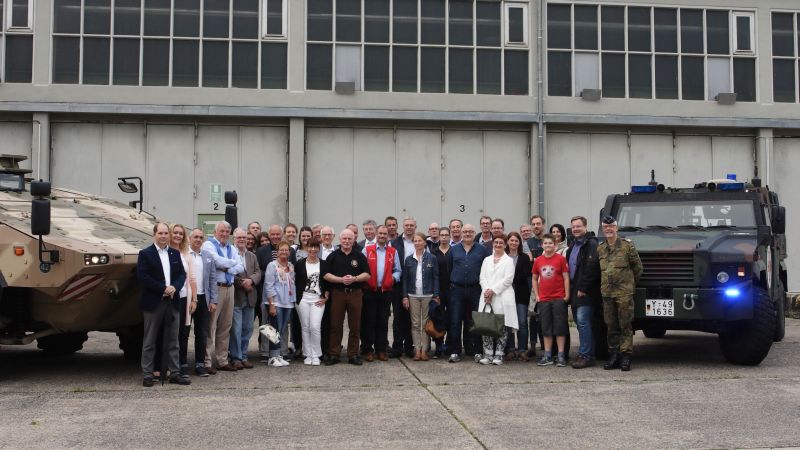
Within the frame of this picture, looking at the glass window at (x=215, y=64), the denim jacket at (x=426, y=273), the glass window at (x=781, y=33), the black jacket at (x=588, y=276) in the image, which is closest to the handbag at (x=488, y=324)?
the denim jacket at (x=426, y=273)

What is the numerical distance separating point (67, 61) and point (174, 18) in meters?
2.66

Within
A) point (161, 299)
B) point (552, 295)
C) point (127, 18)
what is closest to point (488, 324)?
point (552, 295)

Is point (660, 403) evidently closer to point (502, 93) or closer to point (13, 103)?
point (502, 93)

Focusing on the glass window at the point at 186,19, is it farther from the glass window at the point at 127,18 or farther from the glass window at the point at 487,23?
the glass window at the point at 487,23

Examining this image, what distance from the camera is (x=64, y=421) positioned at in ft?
23.4

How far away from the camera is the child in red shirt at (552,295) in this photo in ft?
33.8

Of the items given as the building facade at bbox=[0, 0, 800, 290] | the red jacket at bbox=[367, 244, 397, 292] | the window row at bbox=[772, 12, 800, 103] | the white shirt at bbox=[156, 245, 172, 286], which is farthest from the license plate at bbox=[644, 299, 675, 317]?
the window row at bbox=[772, 12, 800, 103]

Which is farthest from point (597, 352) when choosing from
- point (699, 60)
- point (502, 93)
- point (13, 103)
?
point (13, 103)

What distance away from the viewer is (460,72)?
2044 cm

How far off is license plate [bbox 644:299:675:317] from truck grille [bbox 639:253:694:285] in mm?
233

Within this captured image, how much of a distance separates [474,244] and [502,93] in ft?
34.3

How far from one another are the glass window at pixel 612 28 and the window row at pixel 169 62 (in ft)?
26.5

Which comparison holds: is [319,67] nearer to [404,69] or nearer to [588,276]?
[404,69]

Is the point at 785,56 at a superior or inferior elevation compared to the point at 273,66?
superior
